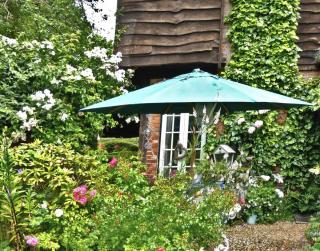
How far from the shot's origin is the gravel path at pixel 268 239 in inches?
287

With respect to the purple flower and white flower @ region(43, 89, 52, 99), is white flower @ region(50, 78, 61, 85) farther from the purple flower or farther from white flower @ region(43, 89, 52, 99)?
the purple flower

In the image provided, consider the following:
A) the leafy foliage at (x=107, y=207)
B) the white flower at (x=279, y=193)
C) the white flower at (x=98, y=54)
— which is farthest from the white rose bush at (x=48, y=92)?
the white flower at (x=279, y=193)

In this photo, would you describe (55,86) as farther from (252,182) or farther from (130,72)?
(252,182)

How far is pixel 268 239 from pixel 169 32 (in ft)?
16.8

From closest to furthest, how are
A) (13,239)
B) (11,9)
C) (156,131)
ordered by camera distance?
1. (13,239)
2. (156,131)
3. (11,9)

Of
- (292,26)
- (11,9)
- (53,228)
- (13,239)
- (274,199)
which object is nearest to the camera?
(13,239)

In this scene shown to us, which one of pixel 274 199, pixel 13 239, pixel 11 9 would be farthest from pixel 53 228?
pixel 11 9

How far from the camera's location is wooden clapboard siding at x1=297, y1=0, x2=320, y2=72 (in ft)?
33.4

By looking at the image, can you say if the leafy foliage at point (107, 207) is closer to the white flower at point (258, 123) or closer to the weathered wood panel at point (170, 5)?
the white flower at point (258, 123)

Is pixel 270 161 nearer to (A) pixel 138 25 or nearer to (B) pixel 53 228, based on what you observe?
(A) pixel 138 25

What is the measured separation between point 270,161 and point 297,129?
747 millimetres

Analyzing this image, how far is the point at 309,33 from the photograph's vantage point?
10297mm

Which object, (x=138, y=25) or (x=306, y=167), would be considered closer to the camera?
(x=306, y=167)

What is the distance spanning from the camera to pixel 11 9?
1409 centimetres
